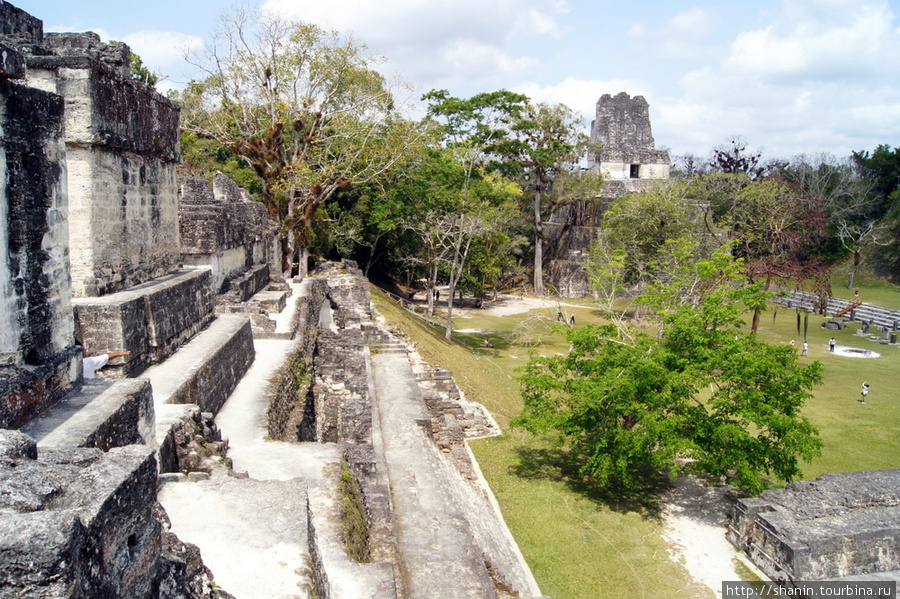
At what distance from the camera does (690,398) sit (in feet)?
34.2

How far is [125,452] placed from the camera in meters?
2.76

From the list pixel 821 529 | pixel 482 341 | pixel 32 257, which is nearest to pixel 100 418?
pixel 32 257

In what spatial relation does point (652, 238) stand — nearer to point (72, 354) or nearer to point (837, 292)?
point (837, 292)

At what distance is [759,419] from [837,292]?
2730cm

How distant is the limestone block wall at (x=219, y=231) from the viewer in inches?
420

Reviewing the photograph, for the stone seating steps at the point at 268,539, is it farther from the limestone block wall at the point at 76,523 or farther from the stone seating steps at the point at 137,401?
the limestone block wall at the point at 76,523

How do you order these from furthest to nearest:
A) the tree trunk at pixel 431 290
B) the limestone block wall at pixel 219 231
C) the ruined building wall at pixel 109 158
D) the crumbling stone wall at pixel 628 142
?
the crumbling stone wall at pixel 628 142 → the tree trunk at pixel 431 290 → the limestone block wall at pixel 219 231 → the ruined building wall at pixel 109 158

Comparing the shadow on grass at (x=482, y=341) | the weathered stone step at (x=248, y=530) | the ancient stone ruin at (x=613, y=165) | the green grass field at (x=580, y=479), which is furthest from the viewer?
the ancient stone ruin at (x=613, y=165)

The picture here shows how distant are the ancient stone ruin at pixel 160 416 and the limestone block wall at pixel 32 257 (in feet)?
0.05

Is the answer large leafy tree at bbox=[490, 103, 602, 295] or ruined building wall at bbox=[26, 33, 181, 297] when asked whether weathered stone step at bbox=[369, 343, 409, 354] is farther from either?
large leafy tree at bbox=[490, 103, 602, 295]

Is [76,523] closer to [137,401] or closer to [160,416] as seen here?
[137,401]

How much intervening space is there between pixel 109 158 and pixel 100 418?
362 cm

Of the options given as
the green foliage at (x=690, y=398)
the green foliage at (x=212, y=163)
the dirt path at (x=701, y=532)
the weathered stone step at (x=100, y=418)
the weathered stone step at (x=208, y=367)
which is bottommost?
the dirt path at (x=701, y=532)

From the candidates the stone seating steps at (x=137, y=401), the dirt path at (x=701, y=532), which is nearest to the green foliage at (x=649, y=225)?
the dirt path at (x=701, y=532)
